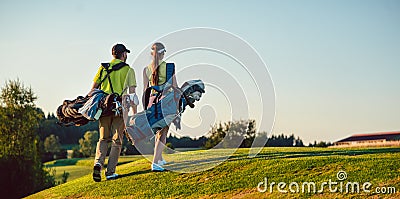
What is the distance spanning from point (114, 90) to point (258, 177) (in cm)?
363

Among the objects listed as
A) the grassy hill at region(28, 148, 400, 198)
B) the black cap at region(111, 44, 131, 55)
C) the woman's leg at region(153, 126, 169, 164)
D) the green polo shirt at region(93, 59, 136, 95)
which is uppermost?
the black cap at region(111, 44, 131, 55)

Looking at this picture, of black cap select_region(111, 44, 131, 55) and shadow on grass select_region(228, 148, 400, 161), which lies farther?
shadow on grass select_region(228, 148, 400, 161)

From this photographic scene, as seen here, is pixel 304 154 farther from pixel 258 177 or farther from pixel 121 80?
pixel 121 80

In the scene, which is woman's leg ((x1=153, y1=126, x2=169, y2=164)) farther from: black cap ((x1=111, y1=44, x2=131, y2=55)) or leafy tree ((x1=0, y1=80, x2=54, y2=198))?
leafy tree ((x1=0, y1=80, x2=54, y2=198))

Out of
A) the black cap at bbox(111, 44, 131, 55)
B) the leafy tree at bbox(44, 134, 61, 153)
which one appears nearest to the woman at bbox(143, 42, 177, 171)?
the black cap at bbox(111, 44, 131, 55)

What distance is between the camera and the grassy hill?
10633 mm

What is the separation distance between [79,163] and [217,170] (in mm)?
39028

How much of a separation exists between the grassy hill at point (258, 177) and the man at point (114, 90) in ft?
3.03

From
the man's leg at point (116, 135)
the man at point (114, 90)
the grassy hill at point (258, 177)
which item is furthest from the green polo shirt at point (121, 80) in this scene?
the grassy hill at point (258, 177)

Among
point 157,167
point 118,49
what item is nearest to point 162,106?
point 118,49

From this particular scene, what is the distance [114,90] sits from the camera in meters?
12.4

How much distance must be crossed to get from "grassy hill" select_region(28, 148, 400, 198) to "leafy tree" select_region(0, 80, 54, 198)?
1135cm

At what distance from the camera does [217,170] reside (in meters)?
12.8

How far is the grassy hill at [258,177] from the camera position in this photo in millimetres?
10633
